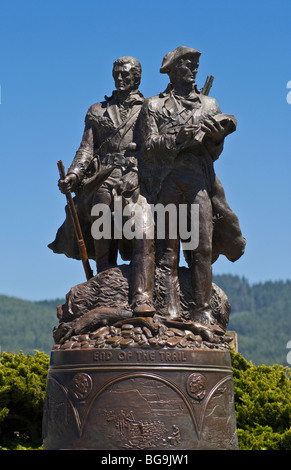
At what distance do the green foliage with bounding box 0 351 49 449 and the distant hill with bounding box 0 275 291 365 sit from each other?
46453 millimetres

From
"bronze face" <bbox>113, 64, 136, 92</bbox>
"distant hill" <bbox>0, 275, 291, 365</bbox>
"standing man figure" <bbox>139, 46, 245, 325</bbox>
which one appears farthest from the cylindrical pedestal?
"distant hill" <bbox>0, 275, 291, 365</bbox>

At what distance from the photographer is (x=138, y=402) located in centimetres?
694

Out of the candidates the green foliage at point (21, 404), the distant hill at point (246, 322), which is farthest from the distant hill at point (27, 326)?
the green foliage at point (21, 404)

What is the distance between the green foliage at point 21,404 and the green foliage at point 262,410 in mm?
3091

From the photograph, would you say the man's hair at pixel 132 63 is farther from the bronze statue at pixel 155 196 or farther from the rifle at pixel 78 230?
the rifle at pixel 78 230

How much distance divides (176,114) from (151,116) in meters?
0.26

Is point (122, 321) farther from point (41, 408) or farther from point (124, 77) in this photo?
point (41, 408)

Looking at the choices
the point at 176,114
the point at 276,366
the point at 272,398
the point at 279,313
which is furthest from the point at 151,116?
the point at 279,313

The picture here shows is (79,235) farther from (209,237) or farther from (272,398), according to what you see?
(272,398)

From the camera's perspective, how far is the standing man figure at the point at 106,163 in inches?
320

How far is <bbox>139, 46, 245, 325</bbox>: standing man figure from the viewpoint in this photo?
25.7 ft

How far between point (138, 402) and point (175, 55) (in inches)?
144

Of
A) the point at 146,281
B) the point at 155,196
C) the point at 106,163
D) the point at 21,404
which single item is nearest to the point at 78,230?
the point at 106,163

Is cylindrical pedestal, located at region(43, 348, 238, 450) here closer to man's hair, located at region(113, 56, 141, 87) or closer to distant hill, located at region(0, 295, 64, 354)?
man's hair, located at region(113, 56, 141, 87)
